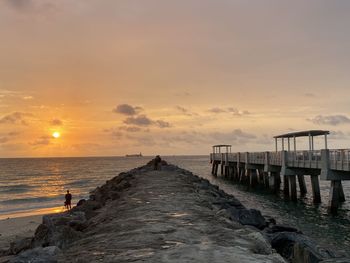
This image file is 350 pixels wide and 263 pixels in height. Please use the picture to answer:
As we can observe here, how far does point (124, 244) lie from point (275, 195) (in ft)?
91.8

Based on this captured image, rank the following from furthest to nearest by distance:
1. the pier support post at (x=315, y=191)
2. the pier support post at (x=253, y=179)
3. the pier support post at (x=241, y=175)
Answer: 1. the pier support post at (x=241, y=175)
2. the pier support post at (x=253, y=179)
3. the pier support post at (x=315, y=191)

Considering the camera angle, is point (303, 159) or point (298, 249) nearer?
point (298, 249)

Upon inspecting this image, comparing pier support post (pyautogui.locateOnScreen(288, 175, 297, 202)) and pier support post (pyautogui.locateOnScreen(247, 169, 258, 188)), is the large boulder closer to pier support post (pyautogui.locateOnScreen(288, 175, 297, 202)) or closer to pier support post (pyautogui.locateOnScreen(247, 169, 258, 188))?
pier support post (pyautogui.locateOnScreen(288, 175, 297, 202))

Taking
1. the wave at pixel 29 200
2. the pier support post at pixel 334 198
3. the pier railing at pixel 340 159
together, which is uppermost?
the pier railing at pixel 340 159

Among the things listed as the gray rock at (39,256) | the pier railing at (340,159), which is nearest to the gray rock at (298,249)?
the gray rock at (39,256)

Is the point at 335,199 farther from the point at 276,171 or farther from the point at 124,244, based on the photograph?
the point at 124,244

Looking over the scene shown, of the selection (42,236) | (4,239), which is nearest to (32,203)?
(4,239)

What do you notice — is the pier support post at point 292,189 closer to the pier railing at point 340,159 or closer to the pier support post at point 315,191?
the pier support post at point 315,191

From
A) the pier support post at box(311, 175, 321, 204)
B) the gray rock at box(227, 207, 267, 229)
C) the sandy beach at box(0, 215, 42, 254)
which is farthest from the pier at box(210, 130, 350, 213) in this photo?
the sandy beach at box(0, 215, 42, 254)

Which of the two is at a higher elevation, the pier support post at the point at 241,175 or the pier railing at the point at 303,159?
the pier railing at the point at 303,159

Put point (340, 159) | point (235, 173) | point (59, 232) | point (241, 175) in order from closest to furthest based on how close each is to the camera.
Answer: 1. point (59, 232)
2. point (340, 159)
3. point (241, 175)
4. point (235, 173)

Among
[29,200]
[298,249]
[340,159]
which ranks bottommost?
[29,200]

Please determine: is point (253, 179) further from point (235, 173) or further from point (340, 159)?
point (340, 159)

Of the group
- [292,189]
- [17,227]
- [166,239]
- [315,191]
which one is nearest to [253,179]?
[292,189]
